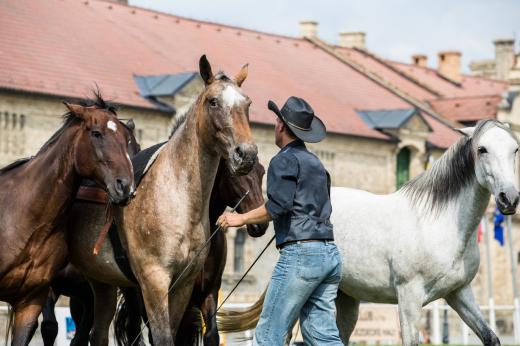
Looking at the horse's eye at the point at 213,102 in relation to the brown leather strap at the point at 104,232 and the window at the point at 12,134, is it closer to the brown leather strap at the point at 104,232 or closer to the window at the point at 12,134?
the brown leather strap at the point at 104,232

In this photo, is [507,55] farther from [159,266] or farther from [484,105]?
[159,266]

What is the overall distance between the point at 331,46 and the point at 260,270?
61.4 feet

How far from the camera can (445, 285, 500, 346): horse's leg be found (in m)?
11.5

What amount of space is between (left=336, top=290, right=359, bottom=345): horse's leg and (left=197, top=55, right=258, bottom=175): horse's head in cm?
374

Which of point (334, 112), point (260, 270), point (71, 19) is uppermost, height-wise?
point (71, 19)

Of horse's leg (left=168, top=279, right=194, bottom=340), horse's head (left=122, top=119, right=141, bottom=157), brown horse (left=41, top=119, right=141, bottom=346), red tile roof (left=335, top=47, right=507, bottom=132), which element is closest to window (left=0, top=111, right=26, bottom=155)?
brown horse (left=41, top=119, right=141, bottom=346)

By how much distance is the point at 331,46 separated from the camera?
6053 centimetres

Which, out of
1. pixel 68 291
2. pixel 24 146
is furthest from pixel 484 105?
pixel 68 291

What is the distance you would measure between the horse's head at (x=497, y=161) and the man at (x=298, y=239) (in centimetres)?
276

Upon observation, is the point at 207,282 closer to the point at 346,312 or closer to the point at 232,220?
the point at 346,312

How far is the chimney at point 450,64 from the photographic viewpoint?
229 feet

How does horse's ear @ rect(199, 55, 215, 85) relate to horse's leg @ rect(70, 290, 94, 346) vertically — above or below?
above

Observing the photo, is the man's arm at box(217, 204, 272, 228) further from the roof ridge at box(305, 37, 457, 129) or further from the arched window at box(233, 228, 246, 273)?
the roof ridge at box(305, 37, 457, 129)

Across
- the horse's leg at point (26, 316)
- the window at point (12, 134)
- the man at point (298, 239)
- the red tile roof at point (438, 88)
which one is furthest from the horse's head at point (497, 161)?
the red tile roof at point (438, 88)
